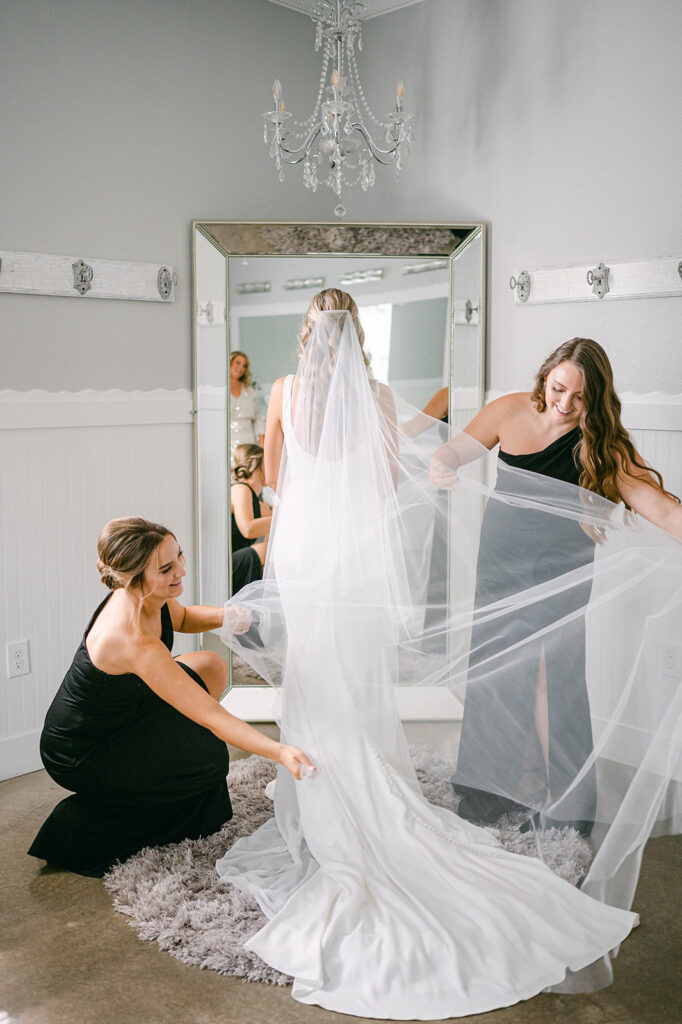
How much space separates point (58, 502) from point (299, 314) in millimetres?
1113

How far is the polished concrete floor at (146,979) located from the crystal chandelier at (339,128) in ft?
7.72

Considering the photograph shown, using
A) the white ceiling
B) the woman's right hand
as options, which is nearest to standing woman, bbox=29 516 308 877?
the woman's right hand

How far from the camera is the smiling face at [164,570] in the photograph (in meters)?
2.32

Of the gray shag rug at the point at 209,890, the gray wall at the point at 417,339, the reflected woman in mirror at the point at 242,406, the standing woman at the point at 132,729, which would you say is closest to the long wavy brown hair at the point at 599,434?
the gray shag rug at the point at 209,890

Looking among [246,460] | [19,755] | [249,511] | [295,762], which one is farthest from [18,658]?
[295,762]

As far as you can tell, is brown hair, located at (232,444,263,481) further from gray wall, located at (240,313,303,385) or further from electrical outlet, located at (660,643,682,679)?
electrical outlet, located at (660,643,682,679)

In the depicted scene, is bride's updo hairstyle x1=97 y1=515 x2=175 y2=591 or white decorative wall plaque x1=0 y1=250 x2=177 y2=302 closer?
bride's updo hairstyle x1=97 y1=515 x2=175 y2=591

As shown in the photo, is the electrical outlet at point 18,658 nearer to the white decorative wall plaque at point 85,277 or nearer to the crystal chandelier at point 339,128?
the white decorative wall plaque at point 85,277

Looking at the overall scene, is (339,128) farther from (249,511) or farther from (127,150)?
(249,511)

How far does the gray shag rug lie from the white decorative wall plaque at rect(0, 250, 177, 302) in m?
1.82

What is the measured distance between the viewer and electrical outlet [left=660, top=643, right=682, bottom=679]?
208 cm

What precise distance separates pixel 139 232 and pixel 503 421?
1.58 metres

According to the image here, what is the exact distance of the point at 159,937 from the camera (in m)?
2.14

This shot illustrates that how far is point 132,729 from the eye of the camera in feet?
8.18
